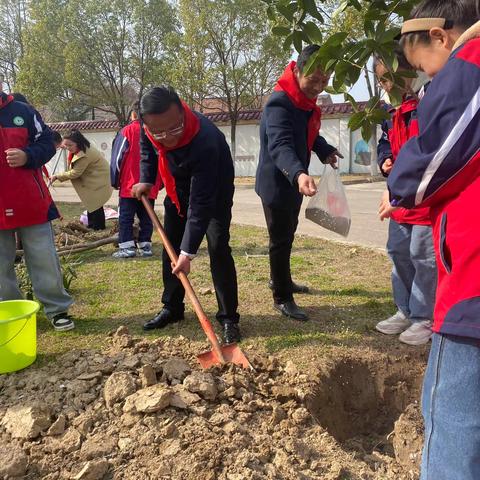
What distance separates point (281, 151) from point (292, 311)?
1.23 meters

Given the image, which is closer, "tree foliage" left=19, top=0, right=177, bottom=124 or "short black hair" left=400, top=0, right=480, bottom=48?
"short black hair" left=400, top=0, right=480, bottom=48

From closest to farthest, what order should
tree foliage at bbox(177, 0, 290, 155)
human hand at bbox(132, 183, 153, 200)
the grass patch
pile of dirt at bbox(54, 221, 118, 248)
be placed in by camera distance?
1. the grass patch
2. human hand at bbox(132, 183, 153, 200)
3. pile of dirt at bbox(54, 221, 118, 248)
4. tree foliage at bbox(177, 0, 290, 155)

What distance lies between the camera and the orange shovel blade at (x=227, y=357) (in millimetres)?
2916

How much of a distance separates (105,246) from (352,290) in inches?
151

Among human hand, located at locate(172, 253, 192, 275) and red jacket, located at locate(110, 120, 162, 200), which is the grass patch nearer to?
human hand, located at locate(172, 253, 192, 275)

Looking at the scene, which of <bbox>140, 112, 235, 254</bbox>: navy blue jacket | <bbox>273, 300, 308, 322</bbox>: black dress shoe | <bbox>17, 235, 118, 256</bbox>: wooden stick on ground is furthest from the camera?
<bbox>17, 235, 118, 256</bbox>: wooden stick on ground

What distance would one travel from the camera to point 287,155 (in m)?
3.28

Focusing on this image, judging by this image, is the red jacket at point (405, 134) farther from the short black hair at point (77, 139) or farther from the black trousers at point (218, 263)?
the short black hair at point (77, 139)

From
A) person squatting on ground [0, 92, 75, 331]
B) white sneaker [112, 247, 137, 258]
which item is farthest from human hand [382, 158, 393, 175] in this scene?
white sneaker [112, 247, 137, 258]

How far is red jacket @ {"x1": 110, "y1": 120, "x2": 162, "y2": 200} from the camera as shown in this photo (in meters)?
6.00

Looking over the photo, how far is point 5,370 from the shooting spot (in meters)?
2.95

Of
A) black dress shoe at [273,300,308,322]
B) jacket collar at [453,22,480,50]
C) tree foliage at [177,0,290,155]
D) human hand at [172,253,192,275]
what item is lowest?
black dress shoe at [273,300,308,322]

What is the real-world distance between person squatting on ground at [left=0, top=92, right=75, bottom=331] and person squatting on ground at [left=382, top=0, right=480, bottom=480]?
266 centimetres

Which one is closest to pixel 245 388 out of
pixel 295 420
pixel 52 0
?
pixel 295 420
